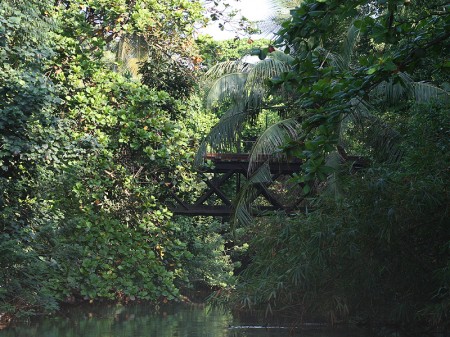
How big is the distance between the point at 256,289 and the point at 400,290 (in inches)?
94.9

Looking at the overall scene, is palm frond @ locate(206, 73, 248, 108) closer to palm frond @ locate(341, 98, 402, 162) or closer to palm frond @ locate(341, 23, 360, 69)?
palm frond @ locate(341, 23, 360, 69)

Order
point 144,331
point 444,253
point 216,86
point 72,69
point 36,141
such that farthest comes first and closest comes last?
point 216,86, point 144,331, point 72,69, point 36,141, point 444,253

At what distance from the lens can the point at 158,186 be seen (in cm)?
1387

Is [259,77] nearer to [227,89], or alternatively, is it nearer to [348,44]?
[227,89]

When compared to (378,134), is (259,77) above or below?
above

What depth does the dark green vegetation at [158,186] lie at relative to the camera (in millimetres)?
10172

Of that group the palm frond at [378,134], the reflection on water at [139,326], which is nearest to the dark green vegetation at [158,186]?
the palm frond at [378,134]

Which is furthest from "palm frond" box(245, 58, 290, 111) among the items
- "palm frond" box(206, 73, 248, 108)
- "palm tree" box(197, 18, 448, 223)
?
"palm frond" box(206, 73, 248, 108)

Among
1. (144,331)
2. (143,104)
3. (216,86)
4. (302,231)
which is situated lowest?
(144,331)

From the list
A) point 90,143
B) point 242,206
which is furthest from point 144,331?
point 90,143

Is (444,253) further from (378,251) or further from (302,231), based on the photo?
(302,231)

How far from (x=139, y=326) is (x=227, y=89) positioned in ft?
19.2

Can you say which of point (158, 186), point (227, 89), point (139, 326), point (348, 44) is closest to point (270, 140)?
point (227, 89)

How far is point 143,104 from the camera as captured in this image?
13.4m
